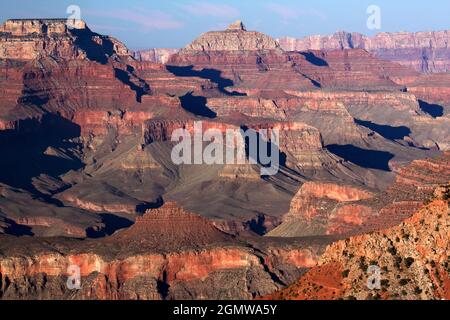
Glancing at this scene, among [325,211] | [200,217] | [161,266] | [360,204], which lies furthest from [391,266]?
[325,211]

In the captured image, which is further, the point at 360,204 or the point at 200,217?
the point at 360,204

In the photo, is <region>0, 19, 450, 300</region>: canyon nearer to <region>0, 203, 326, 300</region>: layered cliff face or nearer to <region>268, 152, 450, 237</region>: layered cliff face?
<region>0, 203, 326, 300</region>: layered cliff face

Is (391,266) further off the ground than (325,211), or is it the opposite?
(391,266)

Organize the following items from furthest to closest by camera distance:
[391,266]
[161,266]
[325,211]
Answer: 1. [325,211]
2. [161,266]
3. [391,266]

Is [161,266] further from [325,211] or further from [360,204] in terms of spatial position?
[325,211]

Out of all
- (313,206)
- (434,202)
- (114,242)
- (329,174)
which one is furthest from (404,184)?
(329,174)

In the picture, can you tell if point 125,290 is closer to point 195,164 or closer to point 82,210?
point 82,210

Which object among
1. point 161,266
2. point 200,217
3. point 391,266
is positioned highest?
point 391,266

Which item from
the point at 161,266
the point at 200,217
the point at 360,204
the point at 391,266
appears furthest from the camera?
the point at 360,204
